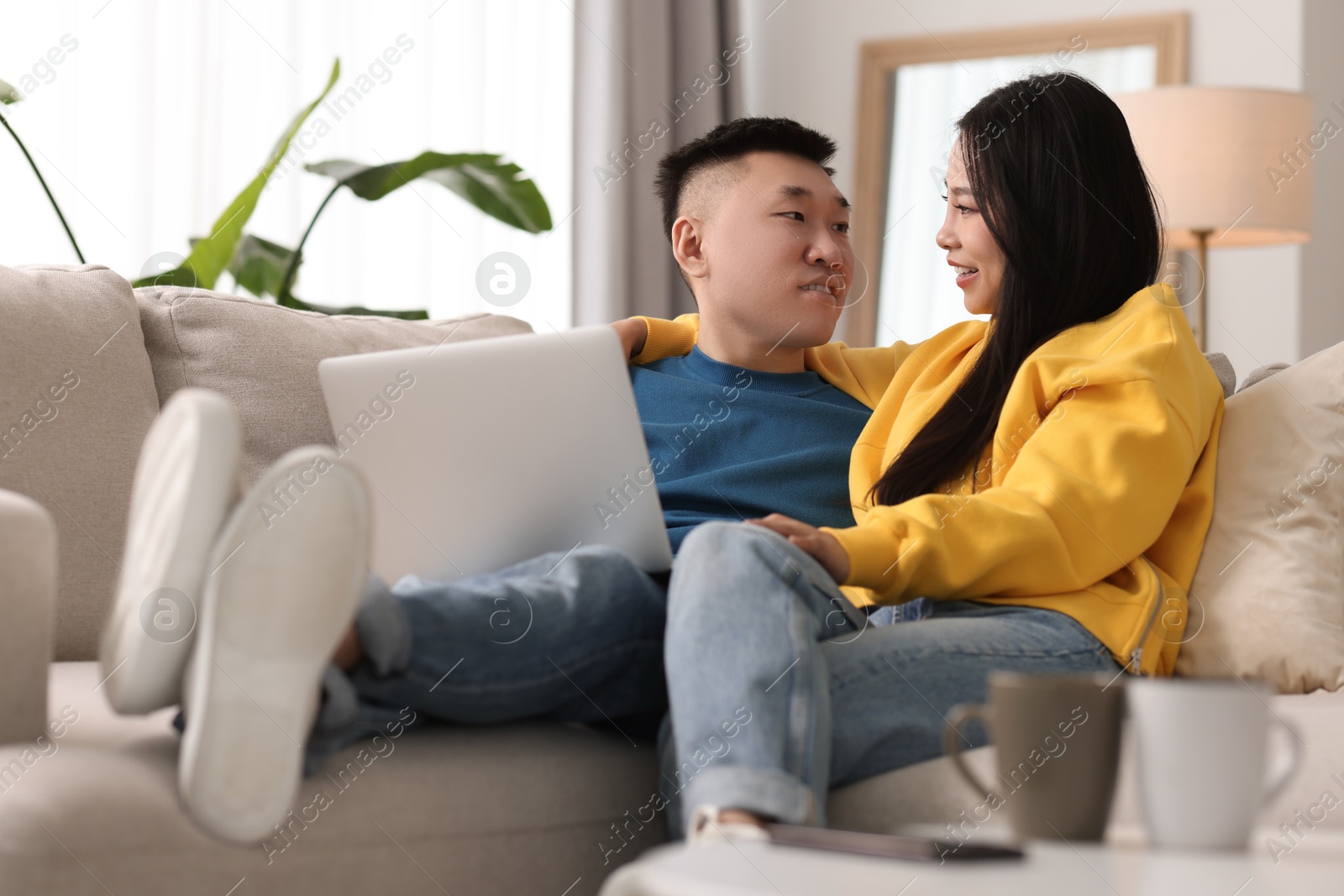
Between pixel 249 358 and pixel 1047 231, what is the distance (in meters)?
0.96

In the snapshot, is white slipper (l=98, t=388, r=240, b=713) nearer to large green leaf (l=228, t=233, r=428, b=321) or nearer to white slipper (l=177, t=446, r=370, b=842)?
white slipper (l=177, t=446, r=370, b=842)

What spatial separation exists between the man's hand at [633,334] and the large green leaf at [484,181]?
27.7 inches

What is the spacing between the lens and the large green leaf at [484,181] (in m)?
2.27

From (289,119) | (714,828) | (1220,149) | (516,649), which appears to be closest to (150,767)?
(516,649)

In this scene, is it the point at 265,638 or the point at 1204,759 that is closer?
the point at 1204,759

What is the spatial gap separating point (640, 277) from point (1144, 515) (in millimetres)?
2118

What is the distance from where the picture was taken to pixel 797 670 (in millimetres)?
911

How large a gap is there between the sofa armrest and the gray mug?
72cm

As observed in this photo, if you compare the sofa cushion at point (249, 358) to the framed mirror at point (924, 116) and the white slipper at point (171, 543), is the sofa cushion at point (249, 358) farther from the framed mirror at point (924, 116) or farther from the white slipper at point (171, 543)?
the framed mirror at point (924, 116)

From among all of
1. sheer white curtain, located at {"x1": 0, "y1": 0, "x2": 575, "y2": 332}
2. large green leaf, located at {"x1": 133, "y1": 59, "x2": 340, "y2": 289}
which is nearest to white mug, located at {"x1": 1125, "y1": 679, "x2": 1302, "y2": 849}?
large green leaf, located at {"x1": 133, "y1": 59, "x2": 340, "y2": 289}

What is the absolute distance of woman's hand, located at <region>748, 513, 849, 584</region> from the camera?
3.51 feet

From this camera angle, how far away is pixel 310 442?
154cm

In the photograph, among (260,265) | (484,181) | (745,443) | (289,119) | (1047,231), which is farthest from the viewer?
(289,119)

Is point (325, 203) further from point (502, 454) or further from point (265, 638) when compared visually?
point (265, 638)
